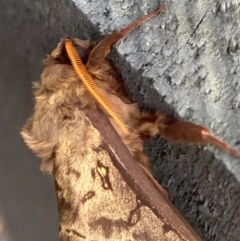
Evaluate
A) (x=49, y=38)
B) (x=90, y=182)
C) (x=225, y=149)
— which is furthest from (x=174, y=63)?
(x=49, y=38)

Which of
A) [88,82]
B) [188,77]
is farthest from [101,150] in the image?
[188,77]

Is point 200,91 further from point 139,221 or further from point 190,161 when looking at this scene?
A: point 139,221

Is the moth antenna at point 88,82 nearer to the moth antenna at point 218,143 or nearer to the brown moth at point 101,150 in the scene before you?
the brown moth at point 101,150

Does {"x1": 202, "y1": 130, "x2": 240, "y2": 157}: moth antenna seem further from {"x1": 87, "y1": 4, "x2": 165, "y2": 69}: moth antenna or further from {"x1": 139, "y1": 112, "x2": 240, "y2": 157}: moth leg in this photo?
{"x1": 87, "y1": 4, "x2": 165, "y2": 69}: moth antenna

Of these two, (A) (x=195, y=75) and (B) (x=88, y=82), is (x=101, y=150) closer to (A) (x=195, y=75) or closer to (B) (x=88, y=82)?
(B) (x=88, y=82)

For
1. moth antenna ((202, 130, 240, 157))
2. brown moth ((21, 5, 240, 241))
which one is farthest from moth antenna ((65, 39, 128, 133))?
moth antenna ((202, 130, 240, 157))

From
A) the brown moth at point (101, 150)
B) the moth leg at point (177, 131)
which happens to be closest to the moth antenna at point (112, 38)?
the brown moth at point (101, 150)

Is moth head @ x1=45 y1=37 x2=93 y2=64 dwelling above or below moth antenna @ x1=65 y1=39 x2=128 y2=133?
above
